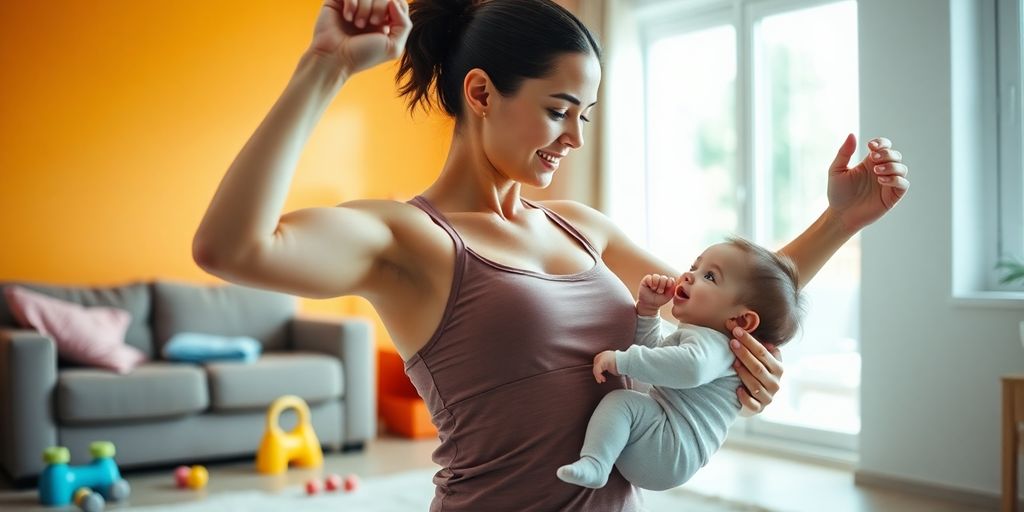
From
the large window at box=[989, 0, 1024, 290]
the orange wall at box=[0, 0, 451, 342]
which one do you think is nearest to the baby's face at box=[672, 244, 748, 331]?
the large window at box=[989, 0, 1024, 290]

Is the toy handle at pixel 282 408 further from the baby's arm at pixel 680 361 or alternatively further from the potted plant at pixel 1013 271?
the baby's arm at pixel 680 361

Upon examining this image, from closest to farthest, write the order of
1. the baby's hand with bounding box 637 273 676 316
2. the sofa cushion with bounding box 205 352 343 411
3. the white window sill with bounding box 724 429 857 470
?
the baby's hand with bounding box 637 273 676 316
the sofa cushion with bounding box 205 352 343 411
the white window sill with bounding box 724 429 857 470

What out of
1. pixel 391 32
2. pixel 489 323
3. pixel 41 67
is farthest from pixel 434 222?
pixel 41 67

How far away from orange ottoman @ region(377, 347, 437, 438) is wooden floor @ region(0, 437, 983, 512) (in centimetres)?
33

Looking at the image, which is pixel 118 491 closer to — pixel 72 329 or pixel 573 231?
pixel 72 329

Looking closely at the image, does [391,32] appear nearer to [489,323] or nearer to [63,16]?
[489,323]

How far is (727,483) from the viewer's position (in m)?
4.13

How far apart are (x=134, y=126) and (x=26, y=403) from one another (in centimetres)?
179

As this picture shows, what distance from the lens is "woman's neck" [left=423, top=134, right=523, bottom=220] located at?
1.16 metres

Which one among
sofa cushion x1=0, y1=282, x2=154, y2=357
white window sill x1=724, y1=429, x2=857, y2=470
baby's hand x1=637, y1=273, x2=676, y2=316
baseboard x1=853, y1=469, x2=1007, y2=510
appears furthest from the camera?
sofa cushion x1=0, y1=282, x2=154, y2=357

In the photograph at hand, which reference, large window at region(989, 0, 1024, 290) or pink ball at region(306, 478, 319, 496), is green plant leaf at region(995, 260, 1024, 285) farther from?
pink ball at region(306, 478, 319, 496)

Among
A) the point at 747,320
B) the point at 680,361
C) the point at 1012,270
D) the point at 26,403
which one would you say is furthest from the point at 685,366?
the point at 26,403

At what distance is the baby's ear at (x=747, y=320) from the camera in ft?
4.25

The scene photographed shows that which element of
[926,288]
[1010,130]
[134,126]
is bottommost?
[926,288]
